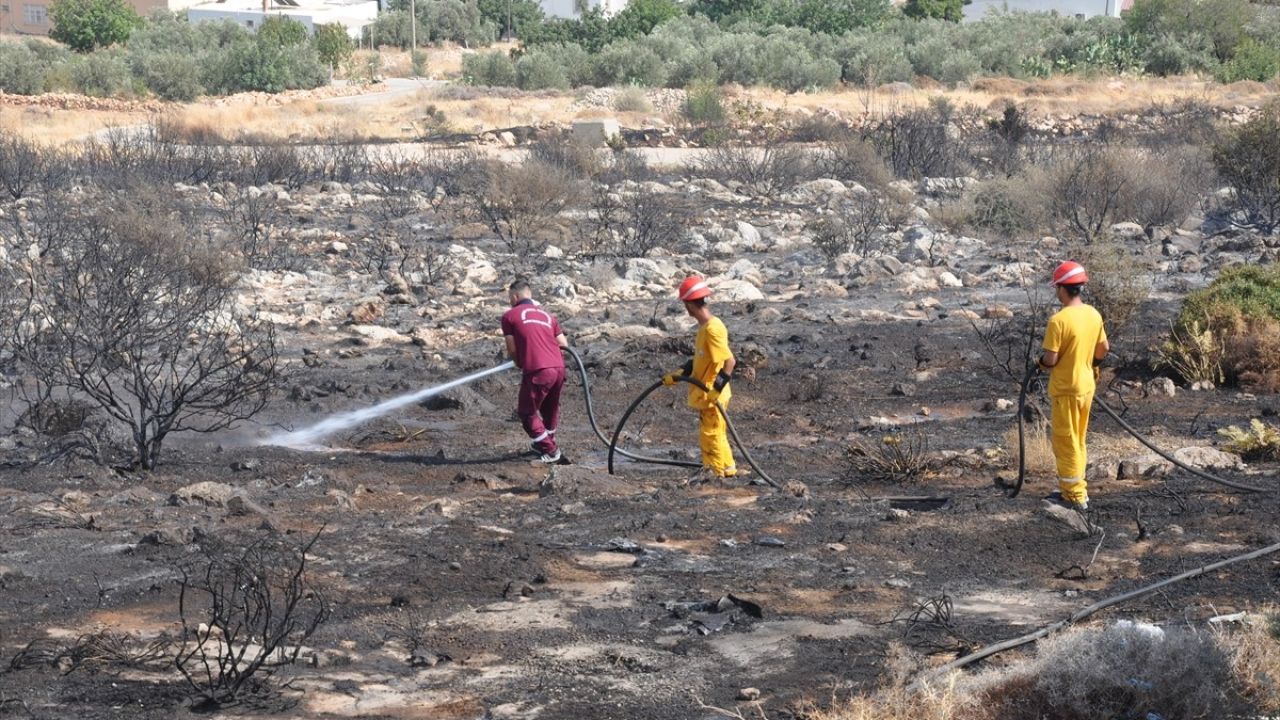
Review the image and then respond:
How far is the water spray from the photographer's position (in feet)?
38.4

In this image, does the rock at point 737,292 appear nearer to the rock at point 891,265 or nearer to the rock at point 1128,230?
the rock at point 891,265

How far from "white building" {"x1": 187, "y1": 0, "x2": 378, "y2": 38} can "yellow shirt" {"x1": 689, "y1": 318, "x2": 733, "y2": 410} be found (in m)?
Result: 70.3

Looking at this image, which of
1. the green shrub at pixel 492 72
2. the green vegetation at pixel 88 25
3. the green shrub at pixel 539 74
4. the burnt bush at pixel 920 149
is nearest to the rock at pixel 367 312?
the burnt bush at pixel 920 149

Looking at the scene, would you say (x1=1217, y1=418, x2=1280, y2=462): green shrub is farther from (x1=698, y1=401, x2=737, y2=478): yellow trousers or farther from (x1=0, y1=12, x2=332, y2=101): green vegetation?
(x1=0, y1=12, x2=332, y2=101): green vegetation

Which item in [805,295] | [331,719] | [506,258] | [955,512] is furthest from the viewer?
[506,258]

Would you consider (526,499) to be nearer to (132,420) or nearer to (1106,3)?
(132,420)

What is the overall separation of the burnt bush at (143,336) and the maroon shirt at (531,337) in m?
1.67

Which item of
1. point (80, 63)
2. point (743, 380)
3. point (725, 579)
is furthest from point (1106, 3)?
point (725, 579)

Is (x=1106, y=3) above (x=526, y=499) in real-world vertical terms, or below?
above

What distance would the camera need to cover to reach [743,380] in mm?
13688

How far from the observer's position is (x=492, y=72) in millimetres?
53875

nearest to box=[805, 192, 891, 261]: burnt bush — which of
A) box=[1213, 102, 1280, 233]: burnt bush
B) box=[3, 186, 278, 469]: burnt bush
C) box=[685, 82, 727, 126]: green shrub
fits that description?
box=[1213, 102, 1280, 233]: burnt bush

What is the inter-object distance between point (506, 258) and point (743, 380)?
699 centimetres

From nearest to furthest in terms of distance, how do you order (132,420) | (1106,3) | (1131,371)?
(132,420) → (1131,371) → (1106,3)
